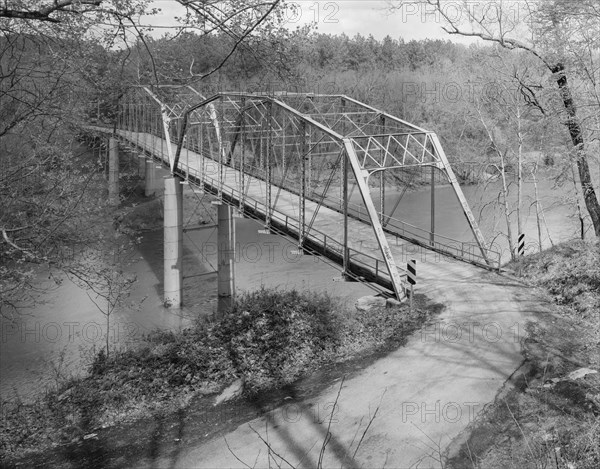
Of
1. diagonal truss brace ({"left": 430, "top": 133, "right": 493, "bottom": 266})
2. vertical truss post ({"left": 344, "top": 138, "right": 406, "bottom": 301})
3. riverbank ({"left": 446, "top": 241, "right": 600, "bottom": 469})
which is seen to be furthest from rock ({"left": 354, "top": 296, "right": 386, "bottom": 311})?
riverbank ({"left": 446, "top": 241, "right": 600, "bottom": 469})

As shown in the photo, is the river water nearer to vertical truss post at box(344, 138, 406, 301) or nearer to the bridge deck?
the bridge deck

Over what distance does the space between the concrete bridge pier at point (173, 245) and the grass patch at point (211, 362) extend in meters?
11.8

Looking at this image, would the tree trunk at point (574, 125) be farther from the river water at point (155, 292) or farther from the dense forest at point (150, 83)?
the river water at point (155, 292)

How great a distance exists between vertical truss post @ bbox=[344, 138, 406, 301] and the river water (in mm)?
1558

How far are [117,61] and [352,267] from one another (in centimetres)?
903

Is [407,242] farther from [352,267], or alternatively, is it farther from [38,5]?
[38,5]

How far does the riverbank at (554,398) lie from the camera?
613 cm

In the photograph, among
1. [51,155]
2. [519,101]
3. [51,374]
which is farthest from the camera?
[519,101]

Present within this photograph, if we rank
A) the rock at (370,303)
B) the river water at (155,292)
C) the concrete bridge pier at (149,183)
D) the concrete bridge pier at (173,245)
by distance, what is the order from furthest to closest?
the concrete bridge pier at (149,183), the concrete bridge pier at (173,245), the river water at (155,292), the rock at (370,303)

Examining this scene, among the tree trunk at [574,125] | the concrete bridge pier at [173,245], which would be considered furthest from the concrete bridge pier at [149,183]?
the tree trunk at [574,125]

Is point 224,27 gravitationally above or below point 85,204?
above

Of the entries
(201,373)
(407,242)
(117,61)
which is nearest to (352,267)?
(407,242)

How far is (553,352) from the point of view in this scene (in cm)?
980

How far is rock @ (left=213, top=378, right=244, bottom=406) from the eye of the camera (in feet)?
31.1
